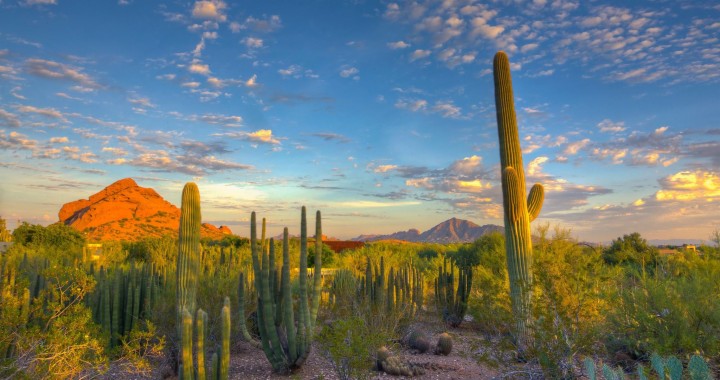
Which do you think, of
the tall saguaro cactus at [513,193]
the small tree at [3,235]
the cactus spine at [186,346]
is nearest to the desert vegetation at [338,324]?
the cactus spine at [186,346]

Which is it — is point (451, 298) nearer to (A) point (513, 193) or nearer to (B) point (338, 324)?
(A) point (513, 193)

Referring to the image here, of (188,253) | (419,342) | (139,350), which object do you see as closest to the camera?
(139,350)

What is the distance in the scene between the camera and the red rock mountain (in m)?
65.8

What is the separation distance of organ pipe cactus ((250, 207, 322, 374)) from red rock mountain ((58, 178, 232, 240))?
5797 centimetres

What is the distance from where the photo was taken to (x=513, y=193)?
31.7ft

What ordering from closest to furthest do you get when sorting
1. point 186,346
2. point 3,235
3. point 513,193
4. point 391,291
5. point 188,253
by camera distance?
point 186,346 → point 188,253 → point 513,193 → point 391,291 → point 3,235

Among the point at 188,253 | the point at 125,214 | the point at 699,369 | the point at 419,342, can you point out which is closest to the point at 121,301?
the point at 188,253

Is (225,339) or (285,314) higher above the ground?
(225,339)

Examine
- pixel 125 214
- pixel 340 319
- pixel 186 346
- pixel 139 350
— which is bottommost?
pixel 139 350

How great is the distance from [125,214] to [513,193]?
7302cm

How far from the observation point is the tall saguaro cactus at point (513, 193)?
934cm

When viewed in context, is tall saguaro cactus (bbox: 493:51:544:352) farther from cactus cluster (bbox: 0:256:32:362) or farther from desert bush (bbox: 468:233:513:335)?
cactus cluster (bbox: 0:256:32:362)

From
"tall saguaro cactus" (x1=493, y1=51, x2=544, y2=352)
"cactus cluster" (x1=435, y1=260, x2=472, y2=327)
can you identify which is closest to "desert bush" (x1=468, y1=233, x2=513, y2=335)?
"tall saguaro cactus" (x1=493, y1=51, x2=544, y2=352)

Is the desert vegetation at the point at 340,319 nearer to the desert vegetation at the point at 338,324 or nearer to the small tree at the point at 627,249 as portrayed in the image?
the desert vegetation at the point at 338,324
